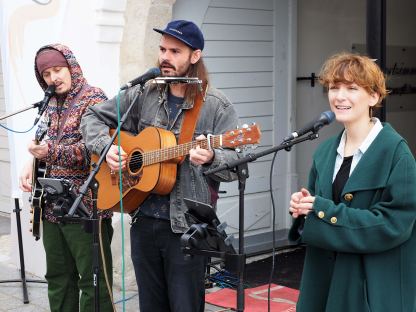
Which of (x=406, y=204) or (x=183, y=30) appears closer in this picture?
(x=406, y=204)

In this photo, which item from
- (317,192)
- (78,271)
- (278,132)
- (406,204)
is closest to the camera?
(406,204)

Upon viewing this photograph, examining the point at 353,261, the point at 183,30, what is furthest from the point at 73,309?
the point at 353,261

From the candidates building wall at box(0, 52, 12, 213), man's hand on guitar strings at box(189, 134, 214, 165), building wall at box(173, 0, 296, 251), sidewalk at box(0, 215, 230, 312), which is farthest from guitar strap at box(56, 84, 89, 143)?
building wall at box(0, 52, 12, 213)

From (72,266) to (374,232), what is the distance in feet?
7.32

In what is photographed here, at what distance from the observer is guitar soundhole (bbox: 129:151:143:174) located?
3624 millimetres

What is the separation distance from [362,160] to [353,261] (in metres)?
0.40

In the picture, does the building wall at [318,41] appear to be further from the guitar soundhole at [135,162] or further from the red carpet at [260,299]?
the guitar soundhole at [135,162]

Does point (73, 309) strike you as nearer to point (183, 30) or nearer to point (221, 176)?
point (221, 176)

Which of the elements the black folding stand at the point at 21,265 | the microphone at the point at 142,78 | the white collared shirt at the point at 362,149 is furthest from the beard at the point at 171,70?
the black folding stand at the point at 21,265

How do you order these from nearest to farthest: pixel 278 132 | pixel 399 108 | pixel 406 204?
pixel 406 204
pixel 278 132
pixel 399 108

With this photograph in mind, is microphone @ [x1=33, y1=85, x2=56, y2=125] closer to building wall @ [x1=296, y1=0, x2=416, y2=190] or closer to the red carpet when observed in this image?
the red carpet

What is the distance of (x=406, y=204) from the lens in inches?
102

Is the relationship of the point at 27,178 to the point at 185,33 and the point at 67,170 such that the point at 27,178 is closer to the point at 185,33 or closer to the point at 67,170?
the point at 67,170

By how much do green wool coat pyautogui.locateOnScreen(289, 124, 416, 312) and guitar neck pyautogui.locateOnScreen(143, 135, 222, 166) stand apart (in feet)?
2.25
